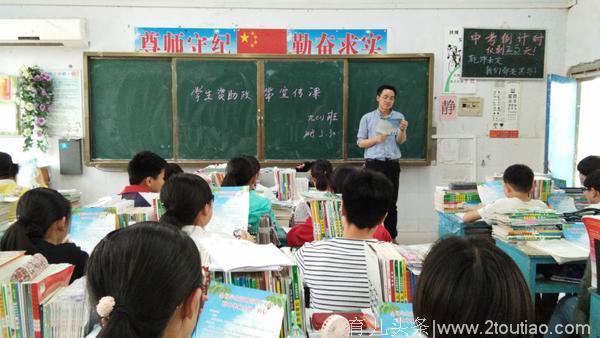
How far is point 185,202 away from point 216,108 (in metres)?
3.25

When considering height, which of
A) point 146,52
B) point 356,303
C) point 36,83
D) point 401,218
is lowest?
point 401,218

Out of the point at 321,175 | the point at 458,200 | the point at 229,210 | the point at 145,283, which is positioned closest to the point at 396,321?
the point at 145,283

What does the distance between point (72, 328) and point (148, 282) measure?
59 cm

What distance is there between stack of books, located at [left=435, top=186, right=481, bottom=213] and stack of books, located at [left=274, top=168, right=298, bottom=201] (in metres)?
1.12

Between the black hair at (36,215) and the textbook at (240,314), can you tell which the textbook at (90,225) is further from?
the textbook at (240,314)

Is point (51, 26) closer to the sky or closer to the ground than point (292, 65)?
closer to the sky

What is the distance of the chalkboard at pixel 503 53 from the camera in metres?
5.03

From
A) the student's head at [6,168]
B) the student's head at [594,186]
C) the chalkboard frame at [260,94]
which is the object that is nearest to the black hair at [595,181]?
the student's head at [594,186]

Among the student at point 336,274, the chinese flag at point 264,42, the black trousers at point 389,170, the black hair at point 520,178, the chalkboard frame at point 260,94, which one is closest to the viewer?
the student at point 336,274

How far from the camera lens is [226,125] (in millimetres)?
5012

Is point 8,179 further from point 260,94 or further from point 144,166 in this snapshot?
point 260,94

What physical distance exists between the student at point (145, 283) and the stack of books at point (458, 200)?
2.92m

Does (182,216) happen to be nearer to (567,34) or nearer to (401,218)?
(401,218)

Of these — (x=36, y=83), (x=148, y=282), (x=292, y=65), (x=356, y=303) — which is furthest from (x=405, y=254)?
(x=36, y=83)
